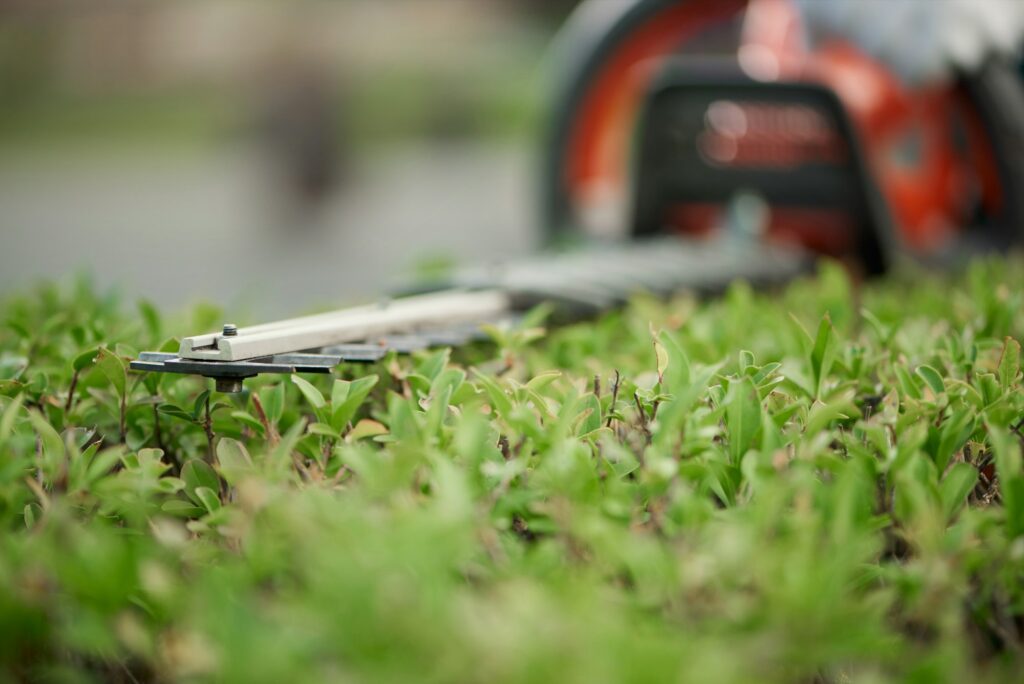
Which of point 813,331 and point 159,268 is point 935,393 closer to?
point 813,331

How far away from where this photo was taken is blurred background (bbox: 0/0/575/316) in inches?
333

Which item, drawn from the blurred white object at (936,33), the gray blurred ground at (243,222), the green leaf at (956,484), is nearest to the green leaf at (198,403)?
the green leaf at (956,484)

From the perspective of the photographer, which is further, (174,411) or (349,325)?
(349,325)

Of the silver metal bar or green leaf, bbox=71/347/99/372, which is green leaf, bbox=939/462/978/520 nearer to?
the silver metal bar

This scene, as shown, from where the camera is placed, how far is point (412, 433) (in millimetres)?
1021

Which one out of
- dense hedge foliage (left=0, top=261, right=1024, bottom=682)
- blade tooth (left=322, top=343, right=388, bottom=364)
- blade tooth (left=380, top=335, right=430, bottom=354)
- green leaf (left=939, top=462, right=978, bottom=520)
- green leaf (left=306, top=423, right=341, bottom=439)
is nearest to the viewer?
dense hedge foliage (left=0, top=261, right=1024, bottom=682)

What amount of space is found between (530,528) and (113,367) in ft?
1.77

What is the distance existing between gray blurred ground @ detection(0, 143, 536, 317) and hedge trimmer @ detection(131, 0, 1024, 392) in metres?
2.67

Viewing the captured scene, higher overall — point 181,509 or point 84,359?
point 84,359

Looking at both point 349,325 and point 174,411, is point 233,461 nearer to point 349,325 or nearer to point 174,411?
point 174,411

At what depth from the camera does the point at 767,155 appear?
9.41 ft

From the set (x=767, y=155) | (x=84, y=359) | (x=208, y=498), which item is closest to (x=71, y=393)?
(x=84, y=359)

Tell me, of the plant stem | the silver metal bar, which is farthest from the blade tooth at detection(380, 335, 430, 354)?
the plant stem

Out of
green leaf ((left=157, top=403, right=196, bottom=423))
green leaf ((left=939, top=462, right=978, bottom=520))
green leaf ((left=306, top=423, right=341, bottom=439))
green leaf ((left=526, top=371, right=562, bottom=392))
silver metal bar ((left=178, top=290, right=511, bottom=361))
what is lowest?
green leaf ((left=939, top=462, right=978, bottom=520))
